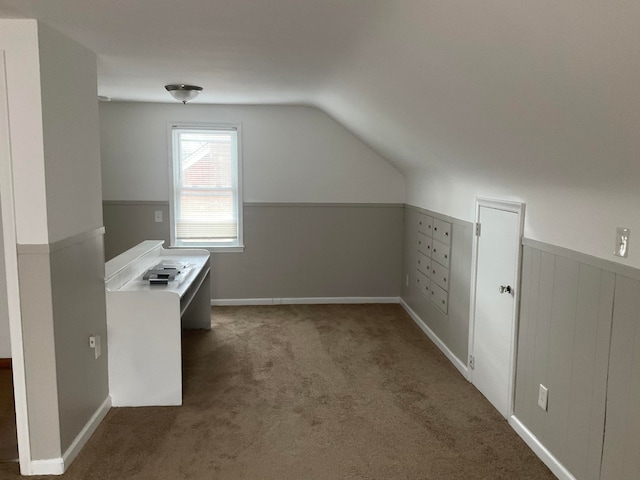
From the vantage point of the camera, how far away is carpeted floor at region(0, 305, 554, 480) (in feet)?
9.20

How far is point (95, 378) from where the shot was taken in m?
3.22

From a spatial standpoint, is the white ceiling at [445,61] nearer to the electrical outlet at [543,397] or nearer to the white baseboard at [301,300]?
the electrical outlet at [543,397]

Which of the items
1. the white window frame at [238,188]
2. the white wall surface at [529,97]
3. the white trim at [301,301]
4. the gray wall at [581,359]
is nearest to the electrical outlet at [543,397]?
the gray wall at [581,359]

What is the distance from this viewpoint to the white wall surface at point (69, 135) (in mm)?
2590

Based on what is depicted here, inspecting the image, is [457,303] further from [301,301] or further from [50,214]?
[50,214]

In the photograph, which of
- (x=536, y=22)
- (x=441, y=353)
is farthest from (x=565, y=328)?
(x=441, y=353)

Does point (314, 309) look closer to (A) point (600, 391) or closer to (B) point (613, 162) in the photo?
(A) point (600, 391)

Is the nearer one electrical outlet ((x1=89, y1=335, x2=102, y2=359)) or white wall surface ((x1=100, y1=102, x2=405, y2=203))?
electrical outlet ((x1=89, y1=335, x2=102, y2=359))

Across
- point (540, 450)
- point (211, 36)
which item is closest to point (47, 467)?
point (211, 36)

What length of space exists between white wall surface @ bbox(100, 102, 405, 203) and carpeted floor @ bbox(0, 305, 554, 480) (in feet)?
5.92

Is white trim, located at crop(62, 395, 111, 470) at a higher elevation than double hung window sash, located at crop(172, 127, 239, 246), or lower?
lower

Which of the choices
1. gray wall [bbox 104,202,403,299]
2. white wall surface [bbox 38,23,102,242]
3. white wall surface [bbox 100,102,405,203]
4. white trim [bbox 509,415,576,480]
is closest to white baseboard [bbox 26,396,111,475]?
white wall surface [bbox 38,23,102,242]

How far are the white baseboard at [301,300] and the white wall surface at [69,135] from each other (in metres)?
2.81

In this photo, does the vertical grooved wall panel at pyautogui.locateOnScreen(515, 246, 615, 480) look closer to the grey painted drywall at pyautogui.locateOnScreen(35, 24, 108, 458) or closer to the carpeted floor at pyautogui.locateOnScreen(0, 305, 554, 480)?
the carpeted floor at pyautogui.locateOnScreen(0, 305, 554, 480)
